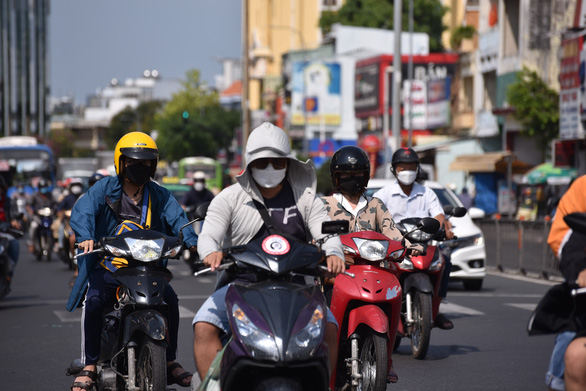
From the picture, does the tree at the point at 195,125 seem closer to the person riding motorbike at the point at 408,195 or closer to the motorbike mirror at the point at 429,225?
the person riding motorbike at the point at 408,195

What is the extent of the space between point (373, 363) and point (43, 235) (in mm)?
20158

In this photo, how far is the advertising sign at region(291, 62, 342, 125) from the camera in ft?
226

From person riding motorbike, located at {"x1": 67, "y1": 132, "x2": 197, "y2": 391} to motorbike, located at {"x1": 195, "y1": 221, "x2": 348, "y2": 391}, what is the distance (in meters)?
1.38

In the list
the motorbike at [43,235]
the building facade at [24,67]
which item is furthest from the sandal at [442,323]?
the building facade at [24,67]

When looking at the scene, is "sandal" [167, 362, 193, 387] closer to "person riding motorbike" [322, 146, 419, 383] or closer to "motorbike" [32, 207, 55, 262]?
"person riding motorbike" [322, 146, 419, 383]

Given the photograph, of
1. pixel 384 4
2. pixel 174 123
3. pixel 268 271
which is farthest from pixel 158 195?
pixel 174 123

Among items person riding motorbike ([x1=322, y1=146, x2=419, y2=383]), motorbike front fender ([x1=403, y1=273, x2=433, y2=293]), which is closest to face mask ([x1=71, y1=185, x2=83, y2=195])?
motorbike front fender ([x1=403, y1=273, x2=433, y2=293])

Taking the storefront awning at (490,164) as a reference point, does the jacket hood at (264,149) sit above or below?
above

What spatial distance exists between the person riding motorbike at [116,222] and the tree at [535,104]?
31520 millimetres

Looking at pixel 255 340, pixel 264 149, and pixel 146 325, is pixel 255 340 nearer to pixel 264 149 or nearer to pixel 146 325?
pixel 264 149

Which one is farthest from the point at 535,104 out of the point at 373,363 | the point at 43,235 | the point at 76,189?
the point at 373,363

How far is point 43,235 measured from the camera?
2636 centimetres

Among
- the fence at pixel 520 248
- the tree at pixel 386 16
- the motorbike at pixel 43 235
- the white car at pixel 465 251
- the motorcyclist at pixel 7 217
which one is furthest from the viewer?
the tree at pixel 386 16

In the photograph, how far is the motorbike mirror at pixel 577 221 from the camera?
15.9ft
